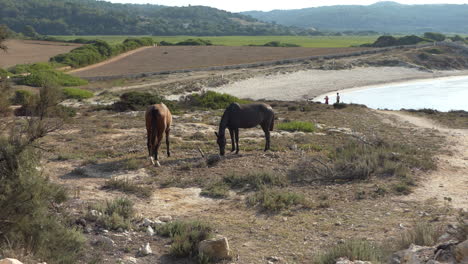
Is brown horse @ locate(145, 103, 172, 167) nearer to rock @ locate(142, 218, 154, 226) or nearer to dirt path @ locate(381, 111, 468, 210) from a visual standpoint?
rock @ locate(142, 218, 154, 226)

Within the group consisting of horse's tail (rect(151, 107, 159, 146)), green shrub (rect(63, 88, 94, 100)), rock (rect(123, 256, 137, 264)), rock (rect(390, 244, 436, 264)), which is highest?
horse's tail (rect(151, 107, 159, 146))

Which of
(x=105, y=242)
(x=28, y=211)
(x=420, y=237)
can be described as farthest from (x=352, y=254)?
(x=28, y=211)

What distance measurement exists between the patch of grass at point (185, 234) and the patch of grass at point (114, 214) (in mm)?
712

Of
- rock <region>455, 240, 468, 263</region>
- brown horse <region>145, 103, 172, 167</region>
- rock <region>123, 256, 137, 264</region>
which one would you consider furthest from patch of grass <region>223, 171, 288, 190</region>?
rock <region>455, 240, 468, 263</region>

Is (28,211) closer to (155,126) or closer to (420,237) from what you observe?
(420,237)

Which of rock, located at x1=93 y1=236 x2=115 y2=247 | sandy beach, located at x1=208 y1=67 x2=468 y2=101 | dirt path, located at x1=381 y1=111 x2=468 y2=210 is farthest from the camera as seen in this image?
sandy beach, located at x1=208 y1=67 x2=468 y2=101

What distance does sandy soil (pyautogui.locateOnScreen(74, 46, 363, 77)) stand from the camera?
194 ft

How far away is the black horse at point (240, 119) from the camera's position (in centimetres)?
1487

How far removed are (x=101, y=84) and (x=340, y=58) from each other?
37192 mm

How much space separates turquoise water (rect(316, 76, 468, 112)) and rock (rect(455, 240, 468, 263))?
35.1 m

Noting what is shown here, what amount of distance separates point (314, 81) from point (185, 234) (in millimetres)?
47366

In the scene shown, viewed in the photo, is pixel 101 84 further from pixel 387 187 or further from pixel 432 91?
pixel 387 187

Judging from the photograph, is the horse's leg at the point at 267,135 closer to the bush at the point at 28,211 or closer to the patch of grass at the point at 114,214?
the patch of grass at the point at 114,214

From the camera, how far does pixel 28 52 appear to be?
7394 centimetres
